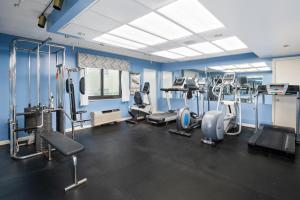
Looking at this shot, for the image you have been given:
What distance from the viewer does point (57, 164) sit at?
9.59 ft

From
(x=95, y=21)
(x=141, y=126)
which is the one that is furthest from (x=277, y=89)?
(x=95, y=21)

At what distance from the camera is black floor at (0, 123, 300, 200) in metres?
2.10

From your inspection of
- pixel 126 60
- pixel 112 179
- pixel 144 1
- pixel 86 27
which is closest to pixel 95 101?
pixel 126 60

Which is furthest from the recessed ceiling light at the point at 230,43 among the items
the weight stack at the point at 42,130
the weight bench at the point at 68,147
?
the weight stack at the point at 42,130

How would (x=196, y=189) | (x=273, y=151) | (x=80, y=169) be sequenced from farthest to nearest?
(x=273, y=151) → (x=80, y=169) → (x=196, y=189)

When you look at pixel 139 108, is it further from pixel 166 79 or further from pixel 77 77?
pixel 166 79

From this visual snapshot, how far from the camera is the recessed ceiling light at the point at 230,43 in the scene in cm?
398

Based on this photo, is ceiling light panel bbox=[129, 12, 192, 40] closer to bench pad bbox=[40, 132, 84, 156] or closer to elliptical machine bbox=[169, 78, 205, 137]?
elliptical machine bbox=[169, 78, 205, 137]

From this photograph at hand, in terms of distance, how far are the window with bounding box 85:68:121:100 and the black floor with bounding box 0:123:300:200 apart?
8.13 feet

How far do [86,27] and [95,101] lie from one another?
9.88 ft

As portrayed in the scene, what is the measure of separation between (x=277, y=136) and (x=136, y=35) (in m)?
4.23

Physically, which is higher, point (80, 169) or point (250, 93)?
point (250, 93)

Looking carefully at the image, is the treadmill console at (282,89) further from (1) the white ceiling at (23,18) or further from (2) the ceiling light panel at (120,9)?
(1) the white ceiling at (23,18)

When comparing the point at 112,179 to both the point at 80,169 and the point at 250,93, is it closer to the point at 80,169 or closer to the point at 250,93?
the point at 80,169
